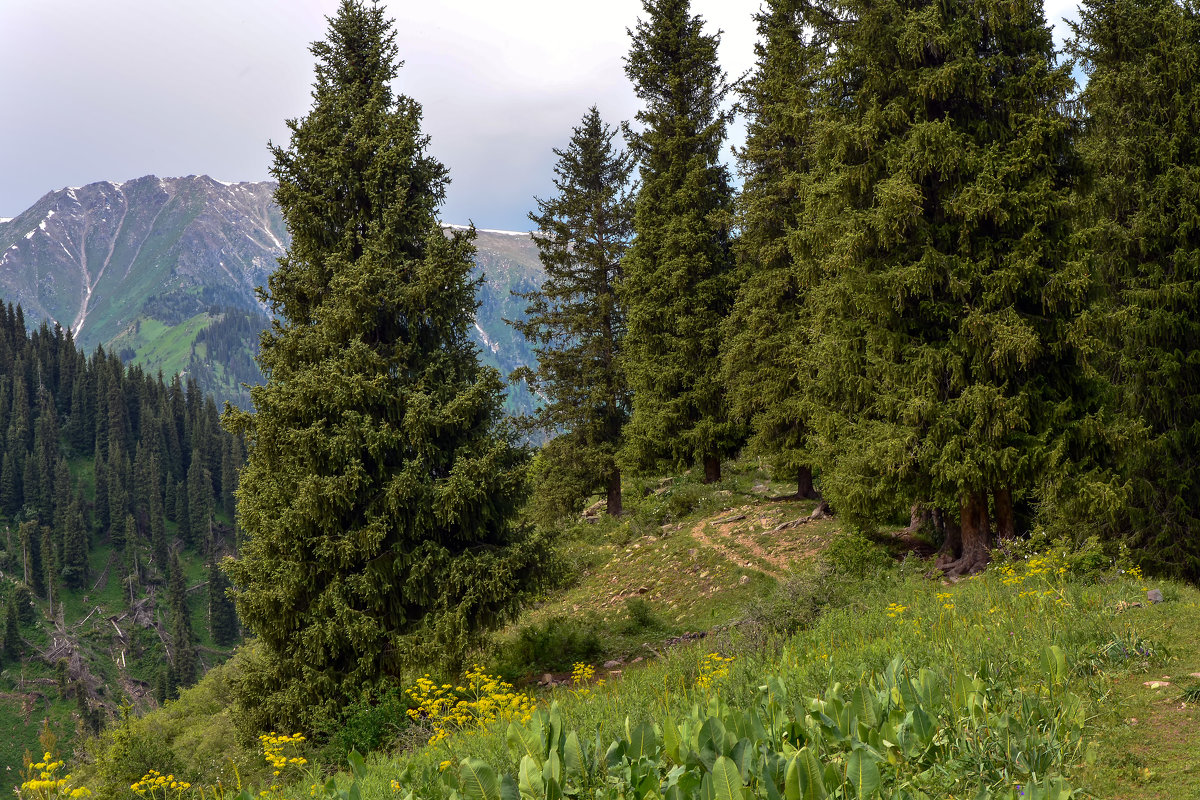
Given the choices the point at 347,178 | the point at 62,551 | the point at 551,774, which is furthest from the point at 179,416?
the point at 551,774

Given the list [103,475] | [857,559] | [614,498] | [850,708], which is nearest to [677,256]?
[614,498]

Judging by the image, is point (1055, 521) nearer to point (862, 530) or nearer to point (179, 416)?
point (862, 530)

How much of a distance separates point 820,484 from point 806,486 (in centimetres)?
607

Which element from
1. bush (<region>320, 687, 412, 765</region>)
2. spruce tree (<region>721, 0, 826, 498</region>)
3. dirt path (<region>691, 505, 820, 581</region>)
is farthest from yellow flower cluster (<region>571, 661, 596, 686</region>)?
spruce tree (<region>721, 0, 826, 498</region>)

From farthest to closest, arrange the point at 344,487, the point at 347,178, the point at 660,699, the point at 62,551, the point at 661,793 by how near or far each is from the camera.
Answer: the point at 62,551 → the point at 347,178 → the point at 344,487 → the point at 660,699 → the point at 661,793

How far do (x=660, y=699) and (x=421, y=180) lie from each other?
9892 millimetres

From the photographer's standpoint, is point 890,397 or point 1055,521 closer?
point 890,397

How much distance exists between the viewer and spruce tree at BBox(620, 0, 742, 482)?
21719 mm

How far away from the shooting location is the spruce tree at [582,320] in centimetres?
2442

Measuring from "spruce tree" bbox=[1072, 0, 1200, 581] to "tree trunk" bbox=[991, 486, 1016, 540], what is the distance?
403 cm

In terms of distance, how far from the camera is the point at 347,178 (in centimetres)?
1251

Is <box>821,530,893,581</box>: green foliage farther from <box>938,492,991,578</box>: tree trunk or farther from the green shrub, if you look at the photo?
the green shrub

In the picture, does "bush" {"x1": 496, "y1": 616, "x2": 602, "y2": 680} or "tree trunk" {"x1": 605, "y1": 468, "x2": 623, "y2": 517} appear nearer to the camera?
"bush" {"x1": 496, "y1": 616, "x2": 602, "y2": 680}

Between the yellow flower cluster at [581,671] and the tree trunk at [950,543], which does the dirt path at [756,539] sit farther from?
the yellow flower cluster at [581,671]
